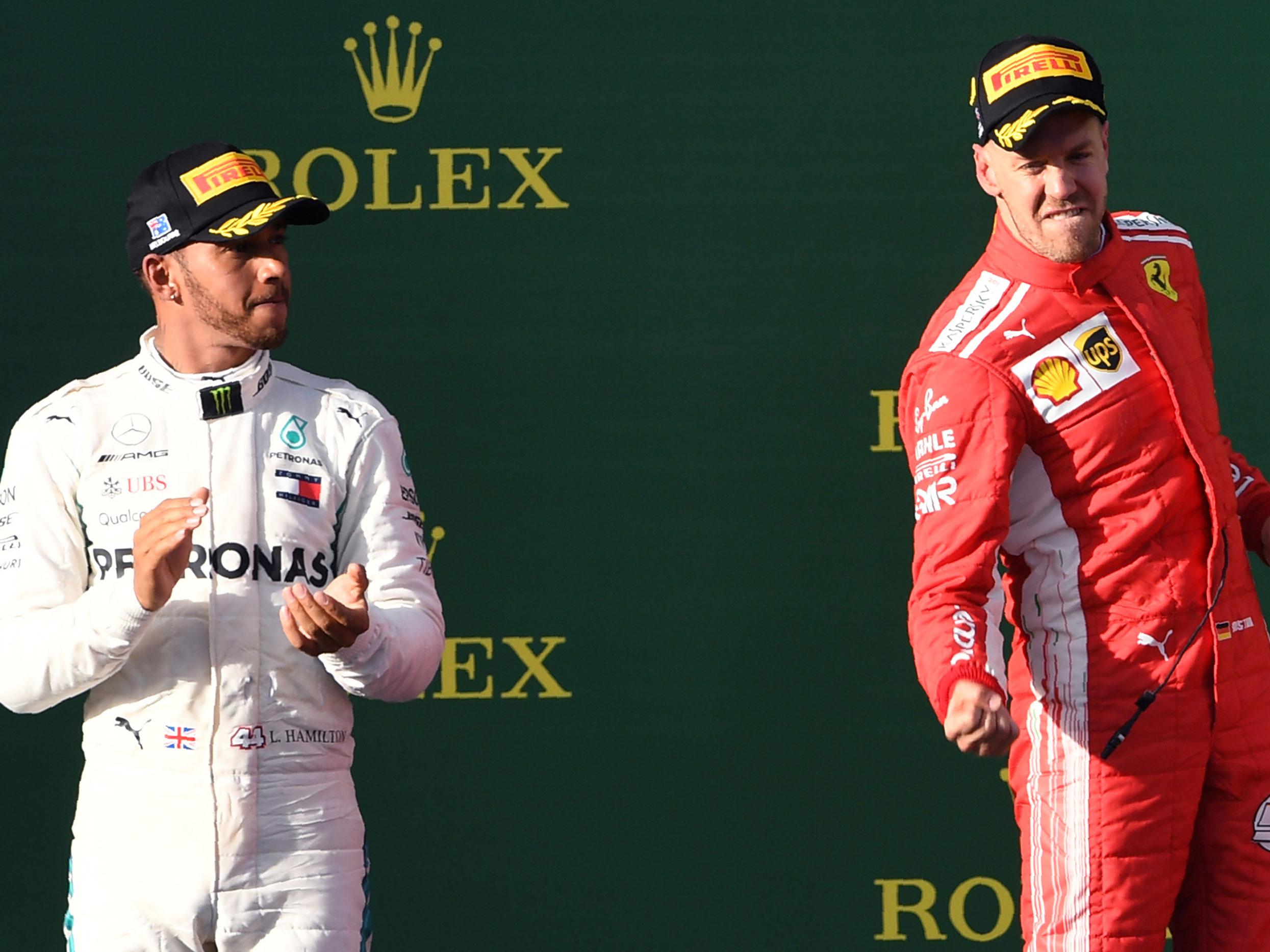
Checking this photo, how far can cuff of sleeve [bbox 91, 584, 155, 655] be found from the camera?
1.65 meters

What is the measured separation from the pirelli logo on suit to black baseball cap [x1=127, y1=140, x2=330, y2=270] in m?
0.86

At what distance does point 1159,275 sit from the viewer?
1947 millimetres

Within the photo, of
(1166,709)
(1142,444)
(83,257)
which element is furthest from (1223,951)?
(83,257)

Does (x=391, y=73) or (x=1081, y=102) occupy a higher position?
(x=391, y=73)

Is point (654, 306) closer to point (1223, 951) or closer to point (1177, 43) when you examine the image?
point (1177, 43)

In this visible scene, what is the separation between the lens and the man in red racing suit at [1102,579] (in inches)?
70.6

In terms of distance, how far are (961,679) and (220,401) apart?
0.88 m

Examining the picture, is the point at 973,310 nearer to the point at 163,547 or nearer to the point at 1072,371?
the point at 1072,371

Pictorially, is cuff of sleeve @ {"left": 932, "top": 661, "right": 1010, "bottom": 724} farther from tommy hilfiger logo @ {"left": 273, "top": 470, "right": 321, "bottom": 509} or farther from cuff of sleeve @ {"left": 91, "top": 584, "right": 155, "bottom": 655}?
cuff of sleeve @ {"left": 91, "top": 584, "right": 155, "bottom": 655}

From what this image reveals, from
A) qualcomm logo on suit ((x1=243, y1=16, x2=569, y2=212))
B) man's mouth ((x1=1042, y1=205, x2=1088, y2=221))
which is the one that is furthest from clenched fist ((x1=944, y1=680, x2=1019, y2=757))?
qualcomm logo on suit ((x1=243, y1=16, x2=569, y2=212))

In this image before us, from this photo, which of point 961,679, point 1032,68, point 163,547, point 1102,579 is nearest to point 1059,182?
point 1032,68

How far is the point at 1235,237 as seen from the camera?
8.35 ft

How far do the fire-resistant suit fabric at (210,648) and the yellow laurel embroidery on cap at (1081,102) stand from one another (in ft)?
2.92

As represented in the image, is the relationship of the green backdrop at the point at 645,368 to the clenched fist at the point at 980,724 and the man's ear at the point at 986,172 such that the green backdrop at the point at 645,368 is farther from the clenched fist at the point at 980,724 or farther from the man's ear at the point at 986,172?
the clenched fist at the point at 980,724
